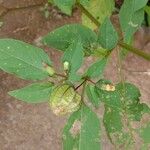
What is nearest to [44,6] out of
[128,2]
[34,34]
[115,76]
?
[34,34]

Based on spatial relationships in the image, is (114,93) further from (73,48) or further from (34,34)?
(34,34)

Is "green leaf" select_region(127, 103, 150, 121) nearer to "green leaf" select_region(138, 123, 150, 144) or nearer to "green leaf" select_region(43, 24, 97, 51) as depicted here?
"green leaf" select_region(138, 123, 150, 144)

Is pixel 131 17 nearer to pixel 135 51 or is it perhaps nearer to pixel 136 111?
pixel 135 51

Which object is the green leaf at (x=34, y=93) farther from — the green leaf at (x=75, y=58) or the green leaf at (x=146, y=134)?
the green leaf at (x=146, y=134)

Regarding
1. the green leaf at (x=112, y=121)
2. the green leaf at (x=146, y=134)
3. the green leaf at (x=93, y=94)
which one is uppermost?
the green leaf at (x=93, y=94)

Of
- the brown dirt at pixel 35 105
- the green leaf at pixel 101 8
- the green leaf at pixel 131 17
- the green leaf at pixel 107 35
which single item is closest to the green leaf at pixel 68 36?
the green leaf at pixel 107 35

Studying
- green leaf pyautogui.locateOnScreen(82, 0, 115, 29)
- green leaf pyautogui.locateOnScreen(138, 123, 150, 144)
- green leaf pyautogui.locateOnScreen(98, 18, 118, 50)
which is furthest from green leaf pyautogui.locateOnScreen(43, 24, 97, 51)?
green leaf pyautogui.locateOnScreen(82, 0, 115, 29)
